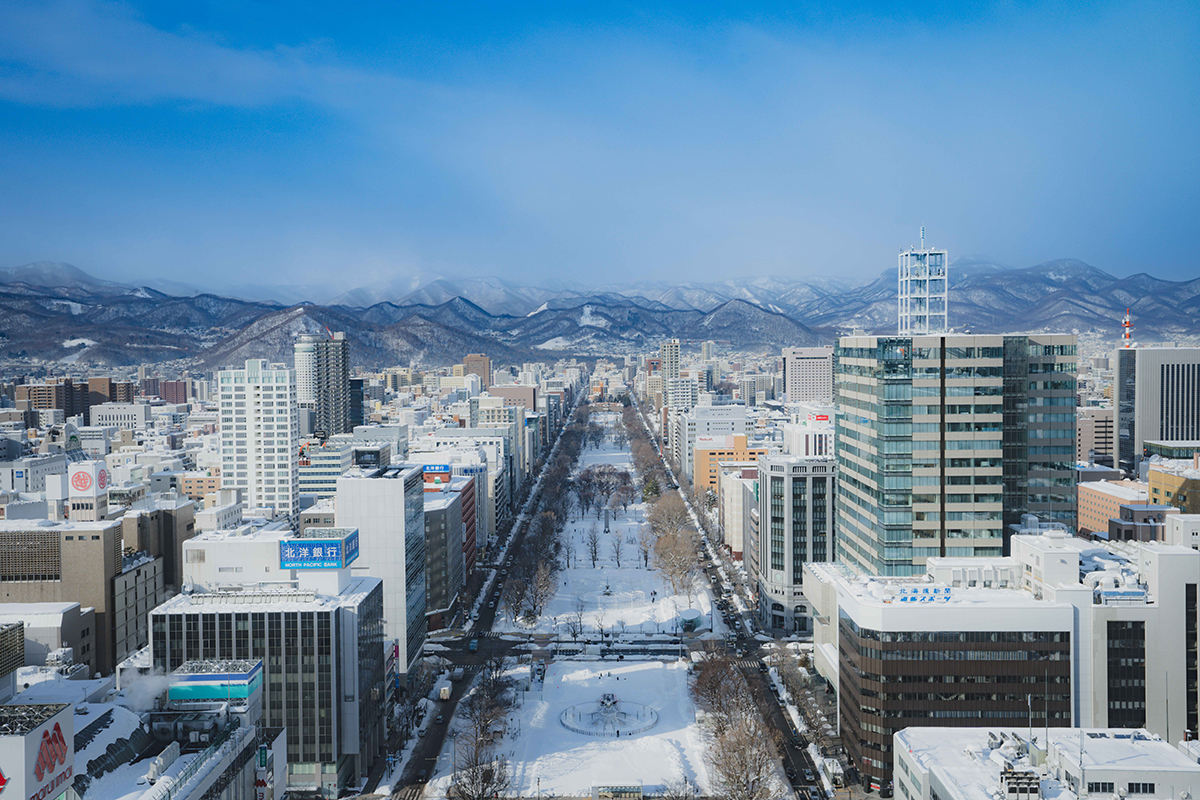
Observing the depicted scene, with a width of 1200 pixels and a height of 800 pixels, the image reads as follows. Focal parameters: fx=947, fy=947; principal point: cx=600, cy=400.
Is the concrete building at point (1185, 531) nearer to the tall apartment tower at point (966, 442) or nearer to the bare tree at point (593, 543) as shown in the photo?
the tall apartment tower at point (966, 442)

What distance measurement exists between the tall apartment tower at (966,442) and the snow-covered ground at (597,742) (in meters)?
7.21

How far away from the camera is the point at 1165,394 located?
63594 mm

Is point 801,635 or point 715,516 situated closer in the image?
point 801,635

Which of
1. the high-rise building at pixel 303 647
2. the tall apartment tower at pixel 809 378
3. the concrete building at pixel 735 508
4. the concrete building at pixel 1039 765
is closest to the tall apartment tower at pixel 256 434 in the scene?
the concrete building at pixel 735 508

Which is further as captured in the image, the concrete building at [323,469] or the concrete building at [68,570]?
the concrete building at [323,469]

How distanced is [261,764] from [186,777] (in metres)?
2.83

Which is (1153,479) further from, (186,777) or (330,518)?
(186,777)

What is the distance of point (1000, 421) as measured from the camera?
81.4 feet

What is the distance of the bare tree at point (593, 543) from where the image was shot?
48566 mm

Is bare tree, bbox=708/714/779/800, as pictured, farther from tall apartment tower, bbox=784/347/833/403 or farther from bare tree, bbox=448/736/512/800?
tall apartment tower, bbox=784/347/833/403

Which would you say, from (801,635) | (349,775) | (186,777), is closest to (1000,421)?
(801,635)

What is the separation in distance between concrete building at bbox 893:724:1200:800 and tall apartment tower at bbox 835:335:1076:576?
7591 mm

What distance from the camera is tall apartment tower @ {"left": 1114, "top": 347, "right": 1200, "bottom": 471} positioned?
6362 cm

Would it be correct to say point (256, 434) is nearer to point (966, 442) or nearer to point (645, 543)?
point (645, 543)
